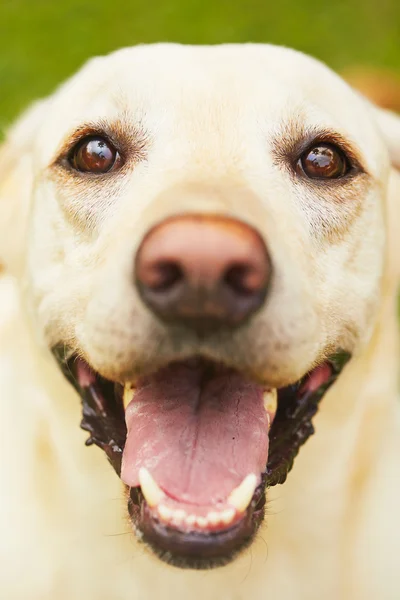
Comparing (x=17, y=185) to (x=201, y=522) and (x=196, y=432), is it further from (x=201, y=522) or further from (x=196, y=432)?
(x=201, y=522)

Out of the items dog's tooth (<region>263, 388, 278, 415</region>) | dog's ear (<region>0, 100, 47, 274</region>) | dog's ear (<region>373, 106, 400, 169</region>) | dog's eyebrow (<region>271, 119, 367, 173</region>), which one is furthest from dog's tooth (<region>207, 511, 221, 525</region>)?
dog's ear (<region>373, 106, 400, 169</region>)

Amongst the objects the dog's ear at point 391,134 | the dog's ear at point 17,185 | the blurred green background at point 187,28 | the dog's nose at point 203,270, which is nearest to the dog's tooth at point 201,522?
the dog's nose at point 203,270

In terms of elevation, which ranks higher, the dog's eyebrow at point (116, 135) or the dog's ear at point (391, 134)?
the dog's ear at point (391, 134)

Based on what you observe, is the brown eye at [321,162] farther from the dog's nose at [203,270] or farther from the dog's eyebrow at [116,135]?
the dog's nose at [203,270]

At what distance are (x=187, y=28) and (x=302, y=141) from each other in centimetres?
483

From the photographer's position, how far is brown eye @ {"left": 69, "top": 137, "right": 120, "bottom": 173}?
2.34 meters

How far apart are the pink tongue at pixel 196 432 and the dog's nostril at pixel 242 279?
0.55m

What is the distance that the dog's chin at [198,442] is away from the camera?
1924mm

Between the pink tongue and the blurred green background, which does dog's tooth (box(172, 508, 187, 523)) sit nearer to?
the pink tongue

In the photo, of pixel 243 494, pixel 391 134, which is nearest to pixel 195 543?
pixel 243 494

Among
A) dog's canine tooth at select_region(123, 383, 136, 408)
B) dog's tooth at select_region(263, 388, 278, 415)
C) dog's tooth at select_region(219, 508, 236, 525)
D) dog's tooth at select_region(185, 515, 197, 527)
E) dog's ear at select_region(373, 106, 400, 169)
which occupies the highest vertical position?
dog's ear at select_region(373, 106, 400, 169)

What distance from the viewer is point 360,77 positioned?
5031 mm

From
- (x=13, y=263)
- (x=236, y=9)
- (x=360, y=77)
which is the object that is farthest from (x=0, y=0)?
(x=13, y=263)

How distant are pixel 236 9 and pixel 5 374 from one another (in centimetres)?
526
